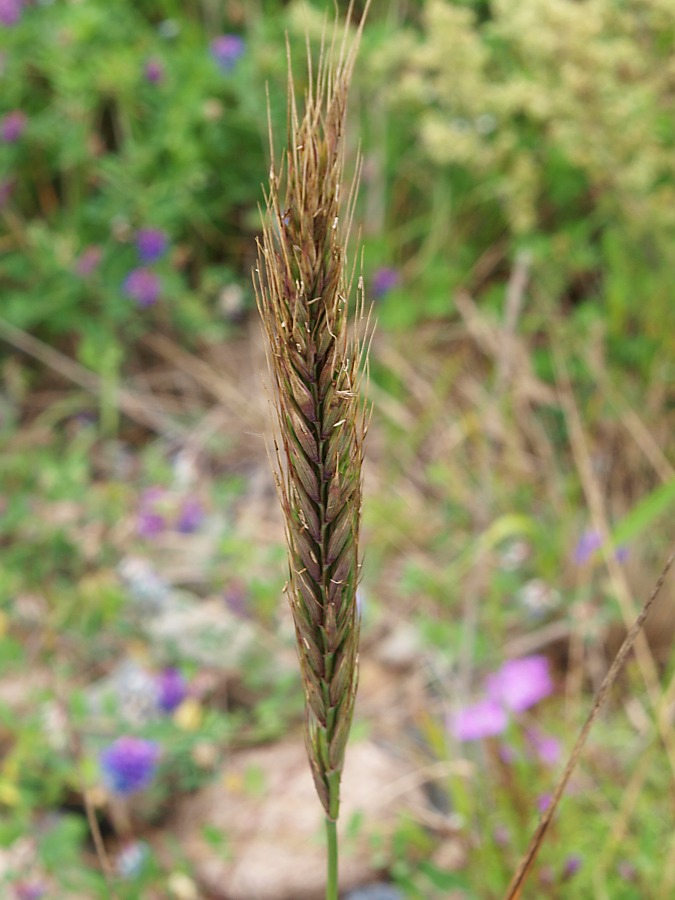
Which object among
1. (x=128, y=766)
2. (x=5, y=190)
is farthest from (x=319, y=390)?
(x=5, y=190)

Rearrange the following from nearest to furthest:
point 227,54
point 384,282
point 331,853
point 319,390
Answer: point 319,390 → point 331,853 → point 384,282 → point 227,54

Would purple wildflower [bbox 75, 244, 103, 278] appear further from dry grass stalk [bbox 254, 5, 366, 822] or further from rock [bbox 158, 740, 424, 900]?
dry grass stalk [bbox 254, 5, 366, 822]

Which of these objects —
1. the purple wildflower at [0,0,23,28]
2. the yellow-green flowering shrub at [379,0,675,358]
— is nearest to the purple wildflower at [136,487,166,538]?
the yellow-green flowering shrub at [379,0,675,358]

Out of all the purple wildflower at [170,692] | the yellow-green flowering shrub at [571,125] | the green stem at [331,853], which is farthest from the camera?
the yellow-green flowering shrub at [571,125]

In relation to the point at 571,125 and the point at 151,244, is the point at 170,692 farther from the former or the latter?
the point at 571,125

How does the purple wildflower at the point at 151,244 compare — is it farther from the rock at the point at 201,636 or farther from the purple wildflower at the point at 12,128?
the rock at the point at 201,636

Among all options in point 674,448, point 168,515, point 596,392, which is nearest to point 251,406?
point 168,515

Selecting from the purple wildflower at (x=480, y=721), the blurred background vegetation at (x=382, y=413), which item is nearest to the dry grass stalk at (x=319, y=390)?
the blurred background vegetation at (x=382, y=413)
